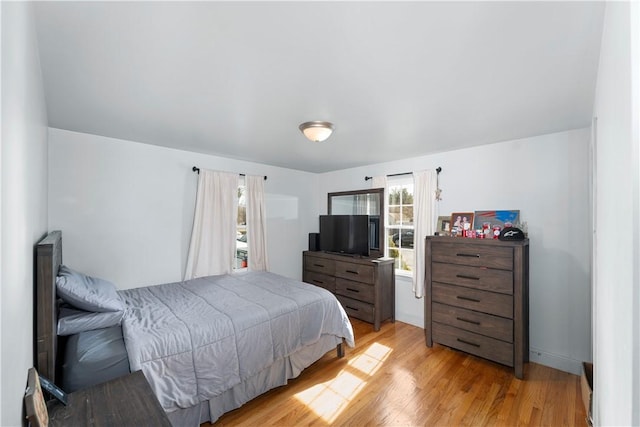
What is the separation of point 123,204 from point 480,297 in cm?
401

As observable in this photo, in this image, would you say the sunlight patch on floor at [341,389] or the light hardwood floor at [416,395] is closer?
the light hardwood floor at [416,395]

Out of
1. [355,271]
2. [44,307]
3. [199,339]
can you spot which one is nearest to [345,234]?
[355,271]

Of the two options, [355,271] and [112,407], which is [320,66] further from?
[355,271]

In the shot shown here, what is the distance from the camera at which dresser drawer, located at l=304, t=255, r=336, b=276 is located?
4285mm

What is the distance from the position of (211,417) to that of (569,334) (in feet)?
11.0

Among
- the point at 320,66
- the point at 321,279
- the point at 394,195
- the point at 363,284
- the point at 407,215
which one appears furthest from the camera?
the point at 321,279

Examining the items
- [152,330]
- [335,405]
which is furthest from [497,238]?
[152,330]

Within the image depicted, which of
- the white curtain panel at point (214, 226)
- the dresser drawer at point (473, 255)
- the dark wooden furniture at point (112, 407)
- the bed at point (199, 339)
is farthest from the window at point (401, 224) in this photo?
the dark wooden furniture at point (112, 407)

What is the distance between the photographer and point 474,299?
9.35 ft

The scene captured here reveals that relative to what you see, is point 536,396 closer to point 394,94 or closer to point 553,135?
point 553,135

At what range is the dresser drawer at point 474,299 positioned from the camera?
8.73 feet

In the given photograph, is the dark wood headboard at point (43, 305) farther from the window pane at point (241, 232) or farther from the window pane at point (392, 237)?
the window pane at point (392, 237)

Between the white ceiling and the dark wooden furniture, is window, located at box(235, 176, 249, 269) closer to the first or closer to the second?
the white ceiling

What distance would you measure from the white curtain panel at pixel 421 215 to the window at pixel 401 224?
0.65ft
